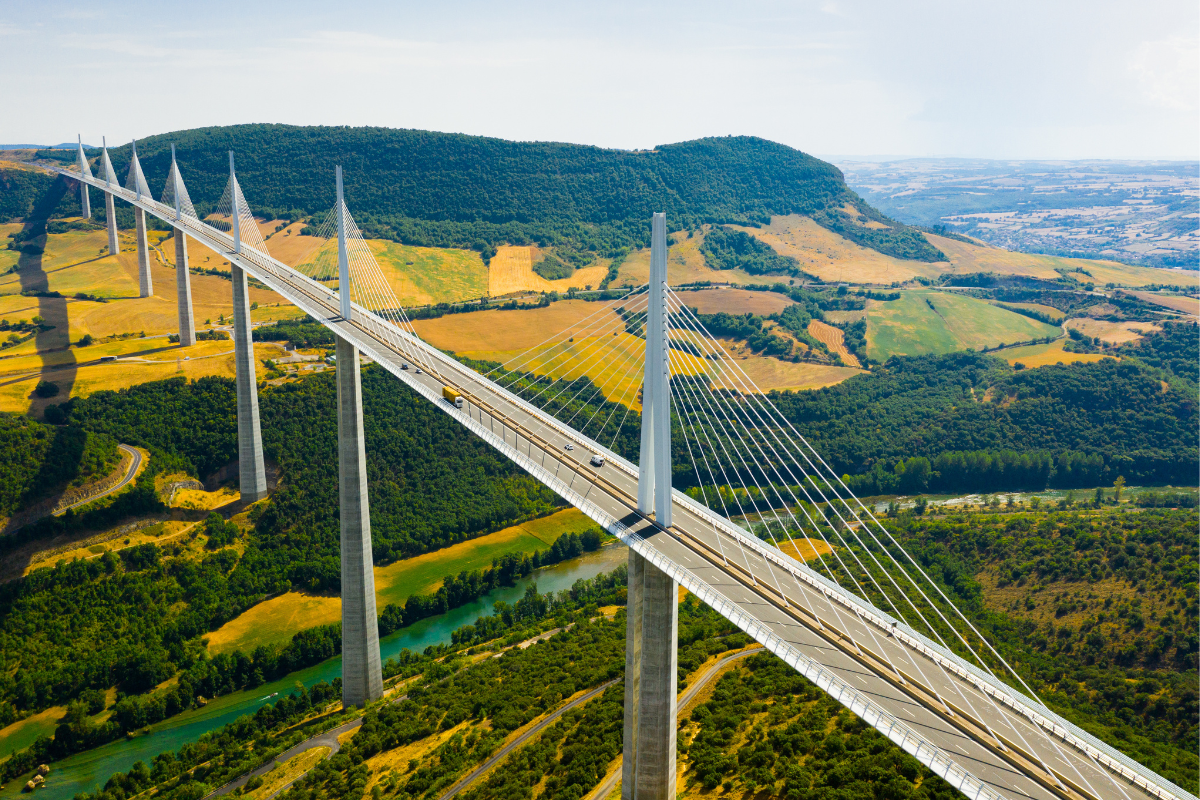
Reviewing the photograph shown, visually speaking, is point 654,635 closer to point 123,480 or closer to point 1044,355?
point 123,480

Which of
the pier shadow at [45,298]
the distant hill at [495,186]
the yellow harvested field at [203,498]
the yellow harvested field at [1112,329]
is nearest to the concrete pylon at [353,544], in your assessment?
the yellow harvested field at [203,498]

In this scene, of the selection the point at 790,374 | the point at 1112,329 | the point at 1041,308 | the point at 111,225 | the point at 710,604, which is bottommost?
the point at 790,374

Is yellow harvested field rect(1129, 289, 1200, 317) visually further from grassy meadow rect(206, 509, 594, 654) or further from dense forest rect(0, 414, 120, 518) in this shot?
dense forest rect(0, 414, 120, 518)

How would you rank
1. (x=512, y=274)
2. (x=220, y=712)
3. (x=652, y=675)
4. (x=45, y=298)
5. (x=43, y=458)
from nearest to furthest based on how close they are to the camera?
(x=652, y=675) → (x=220, y=712) → (x=43, y=458) → (x=45, y=298) → (x=512, y=274)

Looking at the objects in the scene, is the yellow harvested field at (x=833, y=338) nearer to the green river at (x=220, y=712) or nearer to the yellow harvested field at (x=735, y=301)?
the yellow harvested field at (x=735, y=301)

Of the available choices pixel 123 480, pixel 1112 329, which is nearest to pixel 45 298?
pixel 123 480

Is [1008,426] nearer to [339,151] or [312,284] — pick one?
[312,284]

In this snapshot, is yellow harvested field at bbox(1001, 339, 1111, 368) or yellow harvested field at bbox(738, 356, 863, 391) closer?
yellow harvested field at bbox(738, 356, 863, 391)

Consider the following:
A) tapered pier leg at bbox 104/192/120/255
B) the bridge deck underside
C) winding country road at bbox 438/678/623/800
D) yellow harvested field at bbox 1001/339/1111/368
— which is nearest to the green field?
yellow harvested field at bbox 1001/339/1111/368

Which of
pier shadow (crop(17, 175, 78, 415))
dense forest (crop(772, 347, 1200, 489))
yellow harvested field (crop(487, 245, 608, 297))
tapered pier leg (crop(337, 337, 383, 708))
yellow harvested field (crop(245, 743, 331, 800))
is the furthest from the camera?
yellow harvested field (crop(487, 245, 608, 297))
